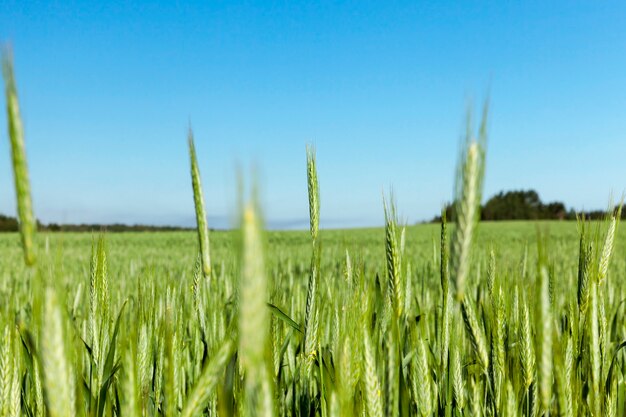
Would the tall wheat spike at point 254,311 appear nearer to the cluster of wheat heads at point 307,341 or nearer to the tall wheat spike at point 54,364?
the cluster of wheat heads at point 307,341

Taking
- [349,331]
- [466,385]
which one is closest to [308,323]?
[349,331]

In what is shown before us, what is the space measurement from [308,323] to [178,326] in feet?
1.47

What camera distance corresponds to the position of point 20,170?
82cm

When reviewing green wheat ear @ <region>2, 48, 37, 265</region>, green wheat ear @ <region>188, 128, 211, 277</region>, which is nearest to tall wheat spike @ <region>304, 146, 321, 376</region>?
green wheat ear @ <region>188, 128, 211, 277</region>

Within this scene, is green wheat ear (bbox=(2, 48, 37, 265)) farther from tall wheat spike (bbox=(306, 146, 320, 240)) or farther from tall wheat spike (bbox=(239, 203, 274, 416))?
tall wheat spike (bbox=(306, 146, 320, 240))

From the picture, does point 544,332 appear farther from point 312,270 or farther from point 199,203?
point 199,203

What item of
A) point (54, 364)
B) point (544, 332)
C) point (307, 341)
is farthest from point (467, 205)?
point (54, 364)

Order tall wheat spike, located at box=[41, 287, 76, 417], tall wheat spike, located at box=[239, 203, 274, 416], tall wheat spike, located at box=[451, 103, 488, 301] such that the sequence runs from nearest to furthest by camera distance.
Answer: tall wheat spike, located at box=[239, 203, 274, 416]
tall wheat spike, located at box=[41, 287, 76, 417]
tall wheat spike, located at box=[451, 103, 488, 301]

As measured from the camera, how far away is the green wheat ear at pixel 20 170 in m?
0.79

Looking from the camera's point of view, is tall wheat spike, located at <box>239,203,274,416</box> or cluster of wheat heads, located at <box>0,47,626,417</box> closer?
tall wheat spike, located at <box>239,203,274,416</box>

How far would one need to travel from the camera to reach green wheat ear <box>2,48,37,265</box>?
0.79 meters

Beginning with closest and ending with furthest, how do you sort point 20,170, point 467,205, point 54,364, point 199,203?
point 54,364, point 20,170, point 467,205, point 199,203

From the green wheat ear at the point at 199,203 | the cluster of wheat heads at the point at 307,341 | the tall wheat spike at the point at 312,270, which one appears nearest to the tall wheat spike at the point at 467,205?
the cluster of wheat heads at the point at 307,341

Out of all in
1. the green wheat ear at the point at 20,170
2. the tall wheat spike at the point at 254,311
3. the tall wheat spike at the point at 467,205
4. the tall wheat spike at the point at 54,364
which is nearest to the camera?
the tall wheat spike at the point at 254,311
